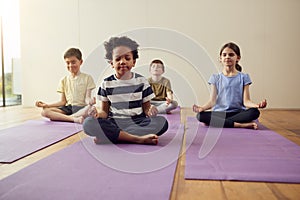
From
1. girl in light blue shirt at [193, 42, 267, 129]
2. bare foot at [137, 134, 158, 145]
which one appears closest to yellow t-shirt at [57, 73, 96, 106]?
girl in light blue shirt at [193, 42, 267, 129]

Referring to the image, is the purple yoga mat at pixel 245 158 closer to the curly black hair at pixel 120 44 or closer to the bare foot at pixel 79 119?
the curly black hair at pixel 120 44

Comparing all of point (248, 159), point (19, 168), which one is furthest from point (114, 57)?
point (248, 159)

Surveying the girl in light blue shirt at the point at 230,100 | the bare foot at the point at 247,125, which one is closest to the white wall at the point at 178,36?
the girl in light blue shirt at the point at 230,100

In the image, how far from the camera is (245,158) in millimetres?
1238

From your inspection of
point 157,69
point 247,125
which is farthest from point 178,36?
point 247,125

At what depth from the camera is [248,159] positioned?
4.01ft

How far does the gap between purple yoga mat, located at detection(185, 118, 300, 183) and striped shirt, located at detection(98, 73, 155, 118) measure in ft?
1.16

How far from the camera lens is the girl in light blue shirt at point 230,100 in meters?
2.04

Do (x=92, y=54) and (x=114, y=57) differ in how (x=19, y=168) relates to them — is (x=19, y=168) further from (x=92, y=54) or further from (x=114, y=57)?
(x=92, y=54)

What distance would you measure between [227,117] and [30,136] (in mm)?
1299

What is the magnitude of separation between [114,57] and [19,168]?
29.4 inches

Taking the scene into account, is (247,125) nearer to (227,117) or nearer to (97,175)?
(227,117)

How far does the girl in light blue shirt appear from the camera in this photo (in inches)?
80.4

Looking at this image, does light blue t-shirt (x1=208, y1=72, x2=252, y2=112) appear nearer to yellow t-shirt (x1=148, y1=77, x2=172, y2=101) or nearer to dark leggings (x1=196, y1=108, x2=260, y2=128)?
dark leggings (x1=196, y1=108, x2=260, y2=128)
